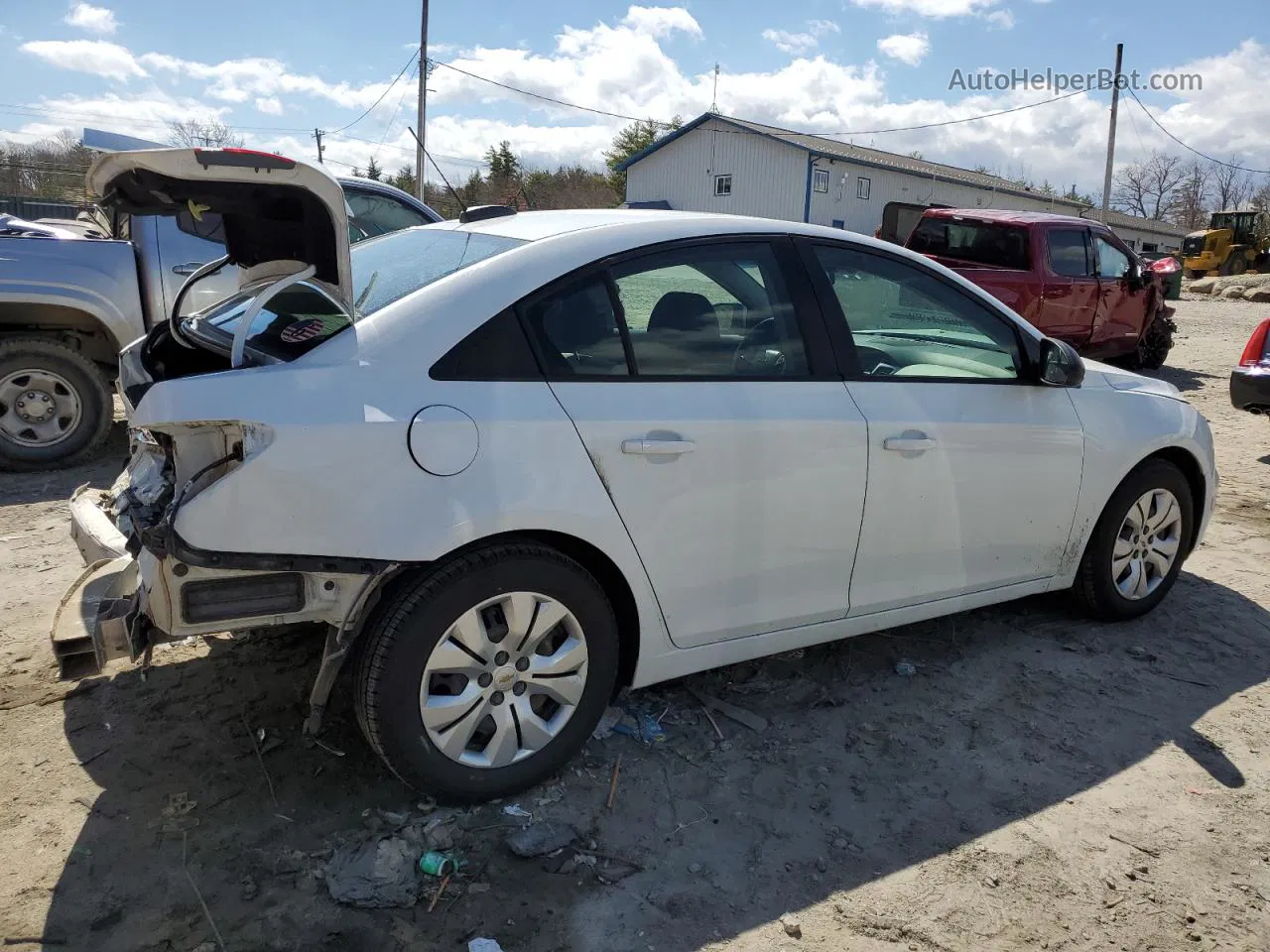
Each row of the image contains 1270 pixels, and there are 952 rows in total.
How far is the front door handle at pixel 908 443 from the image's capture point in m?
3.27

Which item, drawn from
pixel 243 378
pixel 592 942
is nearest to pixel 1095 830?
pixel 592 942

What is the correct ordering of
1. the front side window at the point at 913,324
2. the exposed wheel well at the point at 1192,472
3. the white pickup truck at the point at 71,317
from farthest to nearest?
the white pickup truck at the point at 71,317 < the exposed wheel well at the point at 1192,472 < the front side window at the point at 913,324

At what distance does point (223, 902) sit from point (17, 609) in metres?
2.39

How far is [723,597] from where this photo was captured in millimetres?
3086

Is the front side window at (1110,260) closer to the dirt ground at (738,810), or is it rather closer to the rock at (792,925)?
the dirt ground at (738,810)

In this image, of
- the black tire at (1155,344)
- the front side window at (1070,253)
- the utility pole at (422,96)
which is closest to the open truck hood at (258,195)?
the front side window at (1070,253)

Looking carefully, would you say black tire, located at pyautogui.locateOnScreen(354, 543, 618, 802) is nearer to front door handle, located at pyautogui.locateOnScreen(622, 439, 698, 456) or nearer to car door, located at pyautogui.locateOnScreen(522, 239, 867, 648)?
car door, located at pyautogui.locateOnScreen(522, 239, 867, 648)

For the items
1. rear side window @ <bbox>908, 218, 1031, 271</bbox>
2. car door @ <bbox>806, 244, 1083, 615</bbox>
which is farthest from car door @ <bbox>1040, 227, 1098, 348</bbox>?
car door @ <bbox>806, 244, 1083, 615</bbox>

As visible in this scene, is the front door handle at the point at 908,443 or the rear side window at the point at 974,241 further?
the rear side window at the point at 974,241

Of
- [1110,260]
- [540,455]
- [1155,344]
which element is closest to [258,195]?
[540,455]

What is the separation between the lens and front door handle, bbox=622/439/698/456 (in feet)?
9.18

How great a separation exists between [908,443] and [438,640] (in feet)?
5.75

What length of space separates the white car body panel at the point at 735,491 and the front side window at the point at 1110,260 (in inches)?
368

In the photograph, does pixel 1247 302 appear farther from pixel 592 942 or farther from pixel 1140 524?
pixel 592 942
